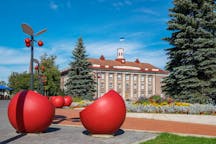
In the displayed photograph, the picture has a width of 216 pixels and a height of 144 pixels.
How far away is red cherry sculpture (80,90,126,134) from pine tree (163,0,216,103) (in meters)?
13.6

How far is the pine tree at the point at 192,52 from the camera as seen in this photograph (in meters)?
21.8

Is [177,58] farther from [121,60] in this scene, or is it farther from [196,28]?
[121,60]

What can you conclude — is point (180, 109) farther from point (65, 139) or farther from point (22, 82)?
point (22, 82)

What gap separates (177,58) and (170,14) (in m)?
3.61

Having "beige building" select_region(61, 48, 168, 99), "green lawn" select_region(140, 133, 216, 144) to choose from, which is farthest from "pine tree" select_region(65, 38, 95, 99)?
"beige building" select_region(61, 48, 168, 99)

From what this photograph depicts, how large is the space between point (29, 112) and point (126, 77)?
72.3 meters

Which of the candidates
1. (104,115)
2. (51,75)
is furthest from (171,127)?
(51,75)

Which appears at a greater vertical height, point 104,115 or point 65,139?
point 104,115

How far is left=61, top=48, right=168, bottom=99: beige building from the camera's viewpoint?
253 ft

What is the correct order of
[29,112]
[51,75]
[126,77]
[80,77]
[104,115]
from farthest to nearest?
[126,77] < [51,75] < [80,77] < [29,112] < [104,115]

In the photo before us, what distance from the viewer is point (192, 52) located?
22.7 m

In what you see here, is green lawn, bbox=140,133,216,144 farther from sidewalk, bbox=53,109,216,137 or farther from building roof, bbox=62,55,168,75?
building roof, bbox=62,55,168,75

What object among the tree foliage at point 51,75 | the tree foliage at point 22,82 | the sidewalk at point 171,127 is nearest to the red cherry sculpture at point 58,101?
the sidewalk at point 171,127

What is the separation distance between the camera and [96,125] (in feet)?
29.7
